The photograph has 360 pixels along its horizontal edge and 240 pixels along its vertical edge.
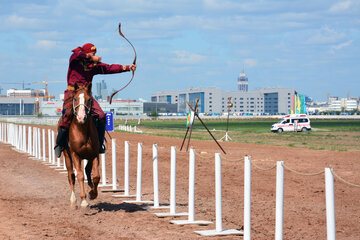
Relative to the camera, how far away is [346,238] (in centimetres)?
902

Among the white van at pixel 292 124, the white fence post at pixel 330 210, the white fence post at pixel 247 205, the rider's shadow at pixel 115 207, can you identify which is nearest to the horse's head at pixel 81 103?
the rider's shadow at pixel 115 207

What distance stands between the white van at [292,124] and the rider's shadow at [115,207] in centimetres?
4842

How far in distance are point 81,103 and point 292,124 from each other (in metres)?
51.2

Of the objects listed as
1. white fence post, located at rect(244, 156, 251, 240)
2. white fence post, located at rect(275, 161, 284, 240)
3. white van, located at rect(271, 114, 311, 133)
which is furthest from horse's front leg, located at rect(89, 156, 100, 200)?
white van, located at rect(271, 114, 311, 133)

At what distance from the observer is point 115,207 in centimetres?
1120

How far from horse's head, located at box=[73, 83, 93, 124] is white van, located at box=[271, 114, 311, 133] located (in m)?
50.0

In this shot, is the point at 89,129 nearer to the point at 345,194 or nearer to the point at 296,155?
the point at 345,194

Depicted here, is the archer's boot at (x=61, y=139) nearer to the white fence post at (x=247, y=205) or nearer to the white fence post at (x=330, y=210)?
the white fence post at (x=247, y=205)

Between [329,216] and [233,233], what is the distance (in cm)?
245

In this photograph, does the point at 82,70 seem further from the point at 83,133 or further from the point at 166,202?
the point at 166,202

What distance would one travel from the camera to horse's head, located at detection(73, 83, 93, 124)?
9703mm

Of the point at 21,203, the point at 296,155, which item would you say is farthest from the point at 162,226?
the point at 296,155

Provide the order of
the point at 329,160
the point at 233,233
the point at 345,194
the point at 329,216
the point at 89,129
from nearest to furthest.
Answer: the point at 329,216, the point at 233,233, the point at 89,129, the point at 345,194, the point at 329,160

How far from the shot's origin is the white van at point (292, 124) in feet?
193
